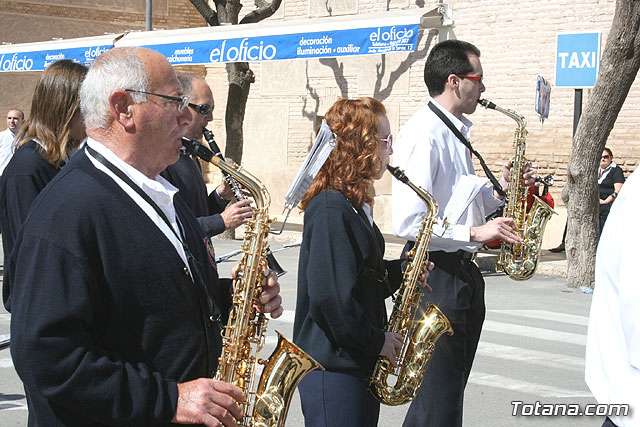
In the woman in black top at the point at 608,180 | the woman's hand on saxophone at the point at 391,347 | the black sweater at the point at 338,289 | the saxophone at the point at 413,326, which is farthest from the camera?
the woman in black top at the point at 608,180

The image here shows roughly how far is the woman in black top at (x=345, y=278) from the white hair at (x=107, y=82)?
48.5 inches

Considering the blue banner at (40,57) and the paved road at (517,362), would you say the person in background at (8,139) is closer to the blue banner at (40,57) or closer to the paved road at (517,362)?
the paved road at (517,362)

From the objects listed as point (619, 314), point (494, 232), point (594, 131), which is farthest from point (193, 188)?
point (594, 131)

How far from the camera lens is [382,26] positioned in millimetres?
12977

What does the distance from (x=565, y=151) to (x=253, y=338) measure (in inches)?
596

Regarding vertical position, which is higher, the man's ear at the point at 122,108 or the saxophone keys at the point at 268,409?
the man's ear at the point at 122,108

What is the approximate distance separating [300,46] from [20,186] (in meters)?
10.6

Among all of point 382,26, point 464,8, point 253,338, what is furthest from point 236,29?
point 253,338

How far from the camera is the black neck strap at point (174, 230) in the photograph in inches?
96.1

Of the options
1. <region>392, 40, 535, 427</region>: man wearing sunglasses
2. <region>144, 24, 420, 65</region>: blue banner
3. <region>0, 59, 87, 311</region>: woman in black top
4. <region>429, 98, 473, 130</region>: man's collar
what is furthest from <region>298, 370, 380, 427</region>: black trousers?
Result: <region>144, 24, 420, 65</region>: blue banner

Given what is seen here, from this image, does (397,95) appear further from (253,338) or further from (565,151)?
(253,338)

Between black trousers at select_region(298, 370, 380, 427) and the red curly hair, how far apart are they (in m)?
0.71

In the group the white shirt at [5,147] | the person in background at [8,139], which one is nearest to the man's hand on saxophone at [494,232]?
the person in background at [8,139]

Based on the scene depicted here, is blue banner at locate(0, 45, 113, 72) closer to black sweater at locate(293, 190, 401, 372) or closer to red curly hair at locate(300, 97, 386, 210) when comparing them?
red curly hair at locate(300, 97, 386, 210)
